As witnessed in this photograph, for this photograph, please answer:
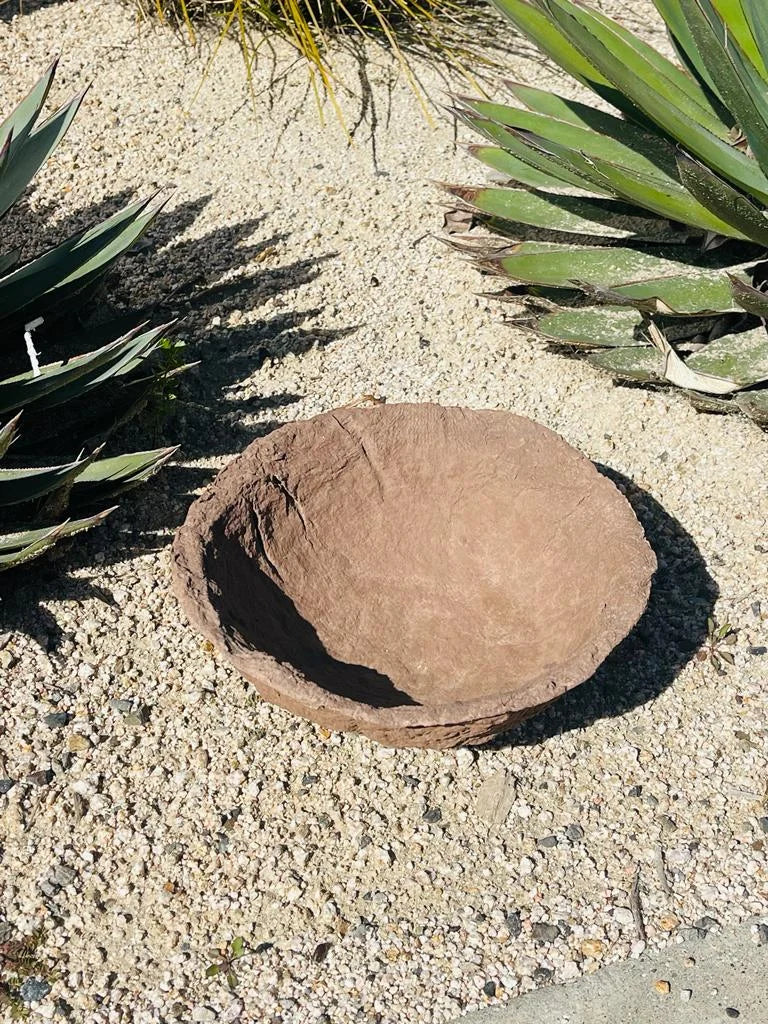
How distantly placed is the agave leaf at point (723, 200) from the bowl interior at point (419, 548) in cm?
75

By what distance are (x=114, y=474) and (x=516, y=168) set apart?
163 centimetres

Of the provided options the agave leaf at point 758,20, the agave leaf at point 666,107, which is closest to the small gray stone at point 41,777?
the agave leaf at point 666,107

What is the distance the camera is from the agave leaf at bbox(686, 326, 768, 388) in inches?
122

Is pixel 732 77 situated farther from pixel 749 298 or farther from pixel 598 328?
pixel 598 328

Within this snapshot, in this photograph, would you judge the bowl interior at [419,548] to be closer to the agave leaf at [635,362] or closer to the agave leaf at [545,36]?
the agave leaf at [635,362]

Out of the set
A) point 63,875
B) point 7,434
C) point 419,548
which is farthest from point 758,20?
point 63,875

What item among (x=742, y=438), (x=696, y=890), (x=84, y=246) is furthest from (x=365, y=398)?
(x=696, y=890)

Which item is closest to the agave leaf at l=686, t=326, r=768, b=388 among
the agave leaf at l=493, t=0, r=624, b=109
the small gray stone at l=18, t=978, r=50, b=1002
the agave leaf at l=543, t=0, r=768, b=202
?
the agave leaf at l=543, t=0, r=768, b=202

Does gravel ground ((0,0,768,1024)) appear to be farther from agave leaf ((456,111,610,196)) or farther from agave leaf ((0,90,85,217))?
agave leaf ((0,90,85,217))

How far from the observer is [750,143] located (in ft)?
9.31

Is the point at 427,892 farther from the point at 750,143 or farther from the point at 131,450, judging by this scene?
the point at 750,143

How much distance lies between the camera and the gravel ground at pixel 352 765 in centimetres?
222

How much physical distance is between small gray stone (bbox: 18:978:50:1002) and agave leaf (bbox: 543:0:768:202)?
8.21 ft

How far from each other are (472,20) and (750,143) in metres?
2.46
